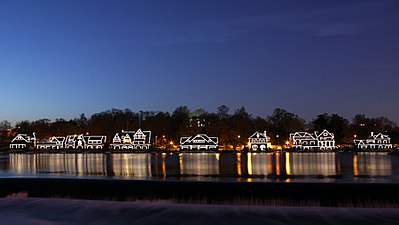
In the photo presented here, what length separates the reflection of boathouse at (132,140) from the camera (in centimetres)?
13288

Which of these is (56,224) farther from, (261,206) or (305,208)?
(305,208)

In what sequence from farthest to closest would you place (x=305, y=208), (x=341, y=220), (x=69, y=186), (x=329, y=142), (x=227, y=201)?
(x=329, y=142), (x=69, y=186), (x=227, y=201), (x=305, y=208), (x=341, y=220)

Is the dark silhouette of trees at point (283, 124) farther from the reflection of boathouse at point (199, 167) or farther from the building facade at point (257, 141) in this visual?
the reflection of boathouse at point (199, 167)

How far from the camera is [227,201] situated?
58.4ft

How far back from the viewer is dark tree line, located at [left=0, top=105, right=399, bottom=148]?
132125 mm

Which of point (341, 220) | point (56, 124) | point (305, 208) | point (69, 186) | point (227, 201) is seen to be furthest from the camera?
point (56, 124)

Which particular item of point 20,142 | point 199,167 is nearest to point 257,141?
point 20,142

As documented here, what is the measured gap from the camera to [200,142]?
12550 centimetres

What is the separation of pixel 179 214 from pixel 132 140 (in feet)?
393

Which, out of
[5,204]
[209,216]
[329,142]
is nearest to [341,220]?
[209,216]

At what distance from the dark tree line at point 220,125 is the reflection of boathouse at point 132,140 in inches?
367

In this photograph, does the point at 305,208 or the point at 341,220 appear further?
the point at 305,208

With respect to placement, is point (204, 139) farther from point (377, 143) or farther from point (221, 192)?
point (221, 192)

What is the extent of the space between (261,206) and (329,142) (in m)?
115
